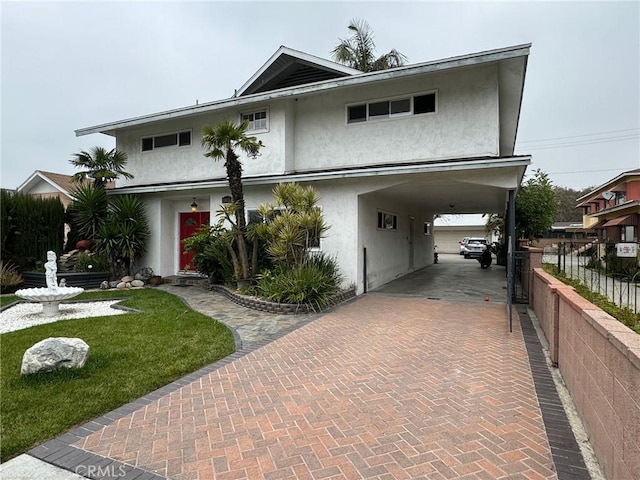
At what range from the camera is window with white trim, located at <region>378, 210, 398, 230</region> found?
13.2 metres

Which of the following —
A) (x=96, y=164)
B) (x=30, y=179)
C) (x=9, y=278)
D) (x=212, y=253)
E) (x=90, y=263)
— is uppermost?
(x=30, y=179)

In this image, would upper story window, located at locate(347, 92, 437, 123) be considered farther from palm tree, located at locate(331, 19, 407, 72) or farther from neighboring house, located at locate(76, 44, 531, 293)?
palm tree, located at locate(331, 19, 407, 72)

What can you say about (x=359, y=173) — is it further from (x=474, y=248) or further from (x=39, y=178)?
(x=39, y=178)

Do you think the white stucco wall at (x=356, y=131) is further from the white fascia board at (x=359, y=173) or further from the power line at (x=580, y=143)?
the power line at (x=580, y=143)

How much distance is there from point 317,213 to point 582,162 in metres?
52.7

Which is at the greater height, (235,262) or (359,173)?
(359,173)

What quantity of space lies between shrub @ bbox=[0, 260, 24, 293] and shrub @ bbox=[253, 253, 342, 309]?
8.97 meters

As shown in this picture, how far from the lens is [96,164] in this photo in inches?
533

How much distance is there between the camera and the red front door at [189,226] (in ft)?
47.2

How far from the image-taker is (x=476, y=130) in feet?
33.0

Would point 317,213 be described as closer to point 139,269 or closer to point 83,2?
point 139,269

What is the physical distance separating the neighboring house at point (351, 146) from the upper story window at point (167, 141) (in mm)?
45

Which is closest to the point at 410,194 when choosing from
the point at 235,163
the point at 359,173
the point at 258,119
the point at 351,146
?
the point at 351,146

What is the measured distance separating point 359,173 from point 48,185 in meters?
21.8
